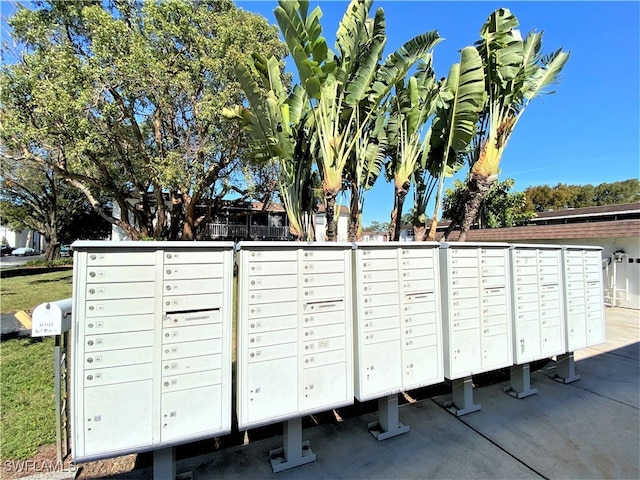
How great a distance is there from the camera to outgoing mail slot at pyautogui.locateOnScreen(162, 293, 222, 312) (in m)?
2.07

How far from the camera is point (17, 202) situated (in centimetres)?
2200

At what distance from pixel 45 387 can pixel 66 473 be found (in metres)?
1.84

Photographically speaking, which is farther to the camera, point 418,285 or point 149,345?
point 418,285

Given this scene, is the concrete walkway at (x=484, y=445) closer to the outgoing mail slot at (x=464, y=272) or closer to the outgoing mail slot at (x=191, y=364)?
the outgoing mail slot at (x=191, y=364)

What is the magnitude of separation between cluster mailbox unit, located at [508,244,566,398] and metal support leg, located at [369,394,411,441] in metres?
1.57

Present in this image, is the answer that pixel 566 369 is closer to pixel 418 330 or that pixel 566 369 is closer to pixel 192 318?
pixel 418 330

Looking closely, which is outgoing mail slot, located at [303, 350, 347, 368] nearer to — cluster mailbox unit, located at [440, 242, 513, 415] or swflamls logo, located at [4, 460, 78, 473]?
cluster mailbox unit, located at [440, 242, 513, 415]

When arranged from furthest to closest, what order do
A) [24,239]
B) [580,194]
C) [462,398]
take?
[24,239], [580,194], [462,398]

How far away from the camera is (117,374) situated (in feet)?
6.37

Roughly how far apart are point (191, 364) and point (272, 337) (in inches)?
22.9

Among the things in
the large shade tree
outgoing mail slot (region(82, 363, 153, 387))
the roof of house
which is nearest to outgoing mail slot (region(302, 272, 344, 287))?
outgoing mail slot (region(82, 363, 153, 387))

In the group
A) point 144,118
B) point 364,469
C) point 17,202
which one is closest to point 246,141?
point 144,118

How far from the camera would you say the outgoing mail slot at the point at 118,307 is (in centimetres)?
190

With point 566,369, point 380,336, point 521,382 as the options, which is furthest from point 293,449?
point 566,369
